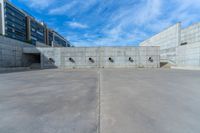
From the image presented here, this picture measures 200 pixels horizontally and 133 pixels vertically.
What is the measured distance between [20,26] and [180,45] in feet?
178

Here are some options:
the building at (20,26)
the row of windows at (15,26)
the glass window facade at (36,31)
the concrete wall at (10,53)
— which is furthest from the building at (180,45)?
the glass window facade at (36,31)

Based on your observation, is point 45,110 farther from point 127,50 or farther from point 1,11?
point 1,11

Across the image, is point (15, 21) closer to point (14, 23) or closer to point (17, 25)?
point (14, 23)

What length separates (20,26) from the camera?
4072 cm

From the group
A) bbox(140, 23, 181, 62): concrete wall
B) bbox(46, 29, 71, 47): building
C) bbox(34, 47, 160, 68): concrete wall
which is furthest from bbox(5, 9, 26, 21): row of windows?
bbox(140, 23, 181, 62): concrete wall

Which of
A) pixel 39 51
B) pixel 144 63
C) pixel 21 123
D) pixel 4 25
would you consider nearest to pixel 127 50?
pixel 144 63

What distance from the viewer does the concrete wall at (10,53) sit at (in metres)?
13.8

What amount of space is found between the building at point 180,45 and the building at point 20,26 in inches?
1096

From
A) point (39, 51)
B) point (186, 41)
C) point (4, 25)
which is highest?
point (4, 25)

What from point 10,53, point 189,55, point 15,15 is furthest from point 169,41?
point 15,15

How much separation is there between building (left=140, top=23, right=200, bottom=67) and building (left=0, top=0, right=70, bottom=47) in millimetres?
27837

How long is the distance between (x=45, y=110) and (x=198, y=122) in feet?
10.3

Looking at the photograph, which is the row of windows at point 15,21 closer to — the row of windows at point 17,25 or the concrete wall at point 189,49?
the row of windows at point 17,25

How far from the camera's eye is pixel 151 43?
84.1ft
